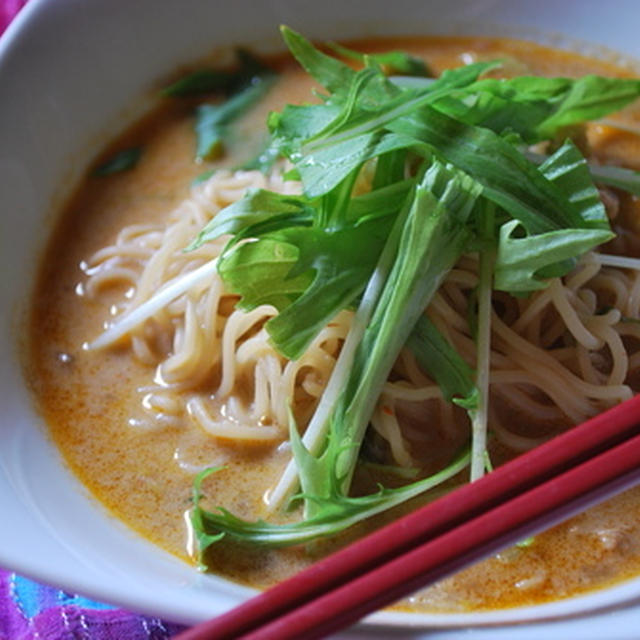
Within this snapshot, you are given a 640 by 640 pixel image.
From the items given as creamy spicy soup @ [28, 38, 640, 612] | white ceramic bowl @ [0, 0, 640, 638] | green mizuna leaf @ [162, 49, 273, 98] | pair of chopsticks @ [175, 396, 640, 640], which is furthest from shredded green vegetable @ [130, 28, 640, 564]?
green mizuna leaf @ [162, 49, 273, 98]

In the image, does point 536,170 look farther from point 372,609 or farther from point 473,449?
point 372,609

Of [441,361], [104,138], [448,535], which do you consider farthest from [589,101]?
[448,535]

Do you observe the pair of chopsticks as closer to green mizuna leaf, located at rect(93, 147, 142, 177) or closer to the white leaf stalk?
the white leaf stalk

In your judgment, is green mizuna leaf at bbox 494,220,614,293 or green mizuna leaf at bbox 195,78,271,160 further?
green mizuna leaf at bbox 195,78,271,160

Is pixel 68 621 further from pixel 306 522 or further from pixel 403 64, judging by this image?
pixel 403 64

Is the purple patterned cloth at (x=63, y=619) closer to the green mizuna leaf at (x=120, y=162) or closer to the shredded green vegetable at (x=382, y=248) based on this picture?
the shredded green vegetable at (x=382, y=248)

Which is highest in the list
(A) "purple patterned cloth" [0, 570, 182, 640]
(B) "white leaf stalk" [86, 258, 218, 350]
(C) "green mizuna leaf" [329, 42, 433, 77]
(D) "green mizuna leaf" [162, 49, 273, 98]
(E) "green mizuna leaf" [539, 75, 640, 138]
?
(D) "green mizuna leaf" [162, 49, 273, 98]

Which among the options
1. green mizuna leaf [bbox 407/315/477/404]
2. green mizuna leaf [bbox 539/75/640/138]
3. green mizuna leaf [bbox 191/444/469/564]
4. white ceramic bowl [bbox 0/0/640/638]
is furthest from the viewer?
green mizuna leaf [bbox 539/75/640/138]

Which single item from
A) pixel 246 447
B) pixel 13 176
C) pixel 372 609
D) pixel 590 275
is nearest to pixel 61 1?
pixel 13 176
